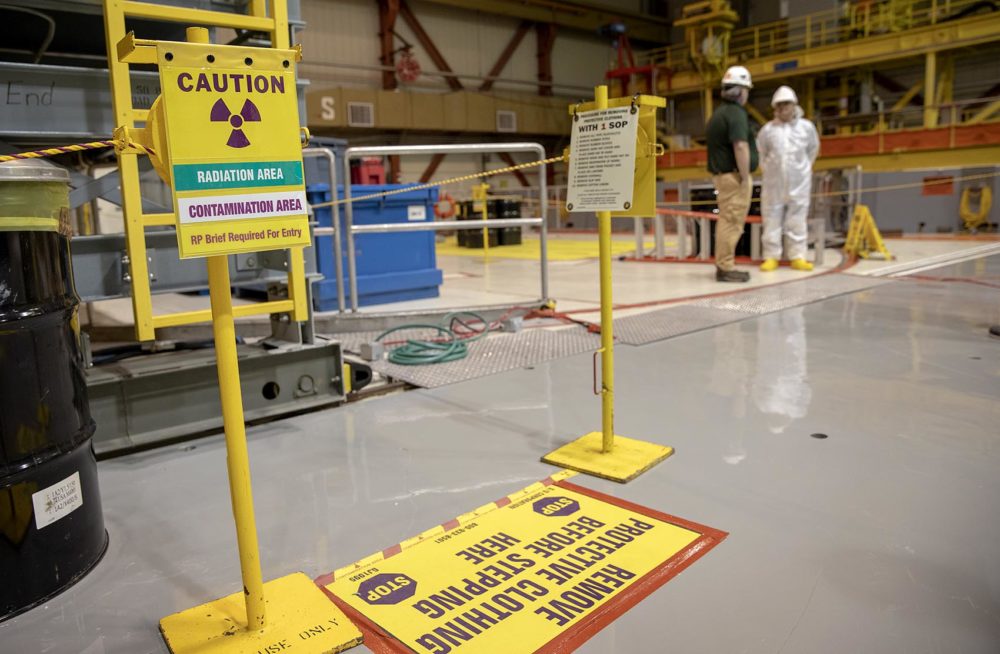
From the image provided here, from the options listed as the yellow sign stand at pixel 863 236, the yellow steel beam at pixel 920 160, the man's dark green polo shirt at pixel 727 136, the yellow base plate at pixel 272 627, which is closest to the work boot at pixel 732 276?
the man's dark green polo shirt at pixel 727 136

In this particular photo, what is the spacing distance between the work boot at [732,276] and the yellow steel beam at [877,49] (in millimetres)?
12000

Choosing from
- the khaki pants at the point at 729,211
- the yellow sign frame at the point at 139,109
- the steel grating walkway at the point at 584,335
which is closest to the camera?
the yellow sign frame at the point at 139,109

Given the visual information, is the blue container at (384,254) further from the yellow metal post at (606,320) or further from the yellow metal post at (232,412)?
the yellow metal post at (232,412)

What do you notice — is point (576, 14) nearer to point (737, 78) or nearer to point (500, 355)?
point (737, 78)

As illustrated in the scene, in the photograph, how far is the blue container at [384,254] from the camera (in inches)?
223

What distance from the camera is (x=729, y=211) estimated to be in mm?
6926

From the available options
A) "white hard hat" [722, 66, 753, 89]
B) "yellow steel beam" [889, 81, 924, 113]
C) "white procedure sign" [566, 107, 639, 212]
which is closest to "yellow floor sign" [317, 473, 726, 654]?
"white procedure sign" [566, 107, 639, 212]

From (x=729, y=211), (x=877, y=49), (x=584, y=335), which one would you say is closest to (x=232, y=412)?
(x=584, y=335)

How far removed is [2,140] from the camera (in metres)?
2.46

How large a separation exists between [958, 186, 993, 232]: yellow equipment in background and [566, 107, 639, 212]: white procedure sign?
40.9ft

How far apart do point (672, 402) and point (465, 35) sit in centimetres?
2060

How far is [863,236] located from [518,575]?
8907mm

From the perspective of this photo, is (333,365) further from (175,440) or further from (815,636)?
(815,636)

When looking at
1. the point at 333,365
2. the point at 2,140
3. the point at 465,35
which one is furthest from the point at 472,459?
the point at 465,35
